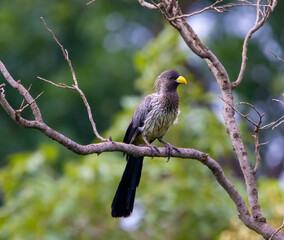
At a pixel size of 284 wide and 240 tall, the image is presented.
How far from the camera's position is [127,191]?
485 cm

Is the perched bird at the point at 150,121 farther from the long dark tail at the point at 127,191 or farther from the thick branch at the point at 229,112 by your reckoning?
the thick branch at the point at 229,112

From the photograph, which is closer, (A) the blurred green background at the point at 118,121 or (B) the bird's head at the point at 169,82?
(B) the bird's head at the point at 169,82

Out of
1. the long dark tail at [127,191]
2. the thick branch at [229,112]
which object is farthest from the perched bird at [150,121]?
the thick branch at [229,112]

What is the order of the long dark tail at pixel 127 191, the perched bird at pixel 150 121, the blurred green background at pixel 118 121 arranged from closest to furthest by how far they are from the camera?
1. the long dark tail at pixel 127 191
2. the perched bird at pixel 150 121
3. the blurred green background at pixel 118 121

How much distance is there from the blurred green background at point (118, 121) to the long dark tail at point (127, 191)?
1296 millimetres

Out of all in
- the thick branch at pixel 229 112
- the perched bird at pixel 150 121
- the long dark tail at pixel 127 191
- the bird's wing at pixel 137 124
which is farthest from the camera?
the bird's wing at pixel 137 124

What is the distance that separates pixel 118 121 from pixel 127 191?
2.06 metres

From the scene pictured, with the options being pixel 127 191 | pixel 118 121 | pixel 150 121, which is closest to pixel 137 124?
pixel 150 121

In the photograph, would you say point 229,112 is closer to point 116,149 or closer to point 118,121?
point 116,149

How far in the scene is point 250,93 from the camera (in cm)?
1123

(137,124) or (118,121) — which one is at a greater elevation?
(137,124)

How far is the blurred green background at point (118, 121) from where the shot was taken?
6.50 meters

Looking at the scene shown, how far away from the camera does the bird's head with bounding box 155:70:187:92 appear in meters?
5.58

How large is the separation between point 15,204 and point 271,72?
658 centimetres
